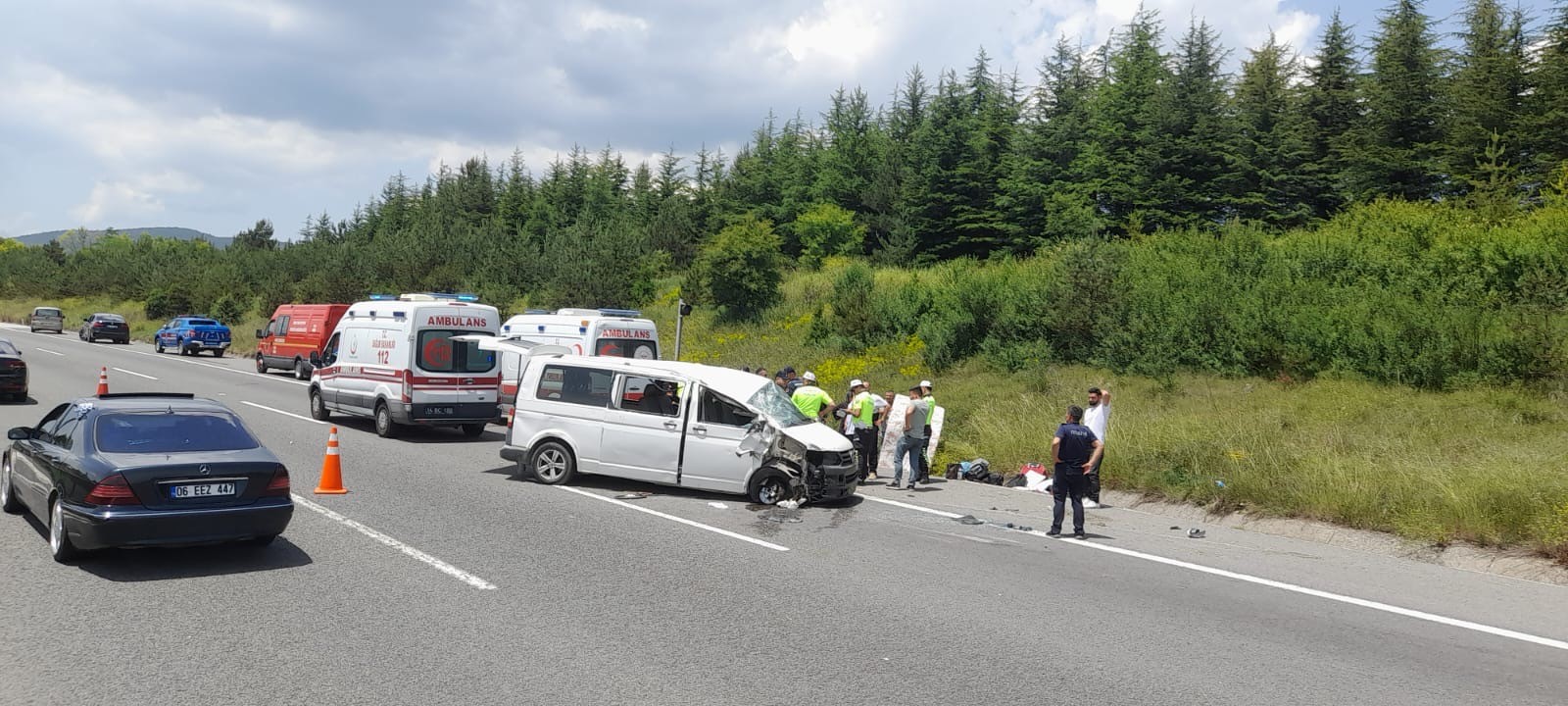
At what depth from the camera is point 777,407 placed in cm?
1278

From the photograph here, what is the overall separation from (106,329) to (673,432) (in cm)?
4810

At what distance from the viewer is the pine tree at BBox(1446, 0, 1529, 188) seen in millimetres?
32125

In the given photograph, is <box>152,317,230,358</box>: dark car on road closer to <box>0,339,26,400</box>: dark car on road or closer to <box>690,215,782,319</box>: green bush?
<box>690,215,782,319</box>: green bush

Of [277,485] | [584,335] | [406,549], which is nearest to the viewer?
[277,485]

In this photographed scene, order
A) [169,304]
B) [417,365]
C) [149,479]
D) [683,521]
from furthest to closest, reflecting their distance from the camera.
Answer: [169,304]
[417,365]
[683,521]
[149,479]

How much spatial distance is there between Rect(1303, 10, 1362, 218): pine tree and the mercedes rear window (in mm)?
39146

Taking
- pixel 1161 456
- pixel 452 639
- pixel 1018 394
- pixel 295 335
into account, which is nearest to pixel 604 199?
pixel 295 335

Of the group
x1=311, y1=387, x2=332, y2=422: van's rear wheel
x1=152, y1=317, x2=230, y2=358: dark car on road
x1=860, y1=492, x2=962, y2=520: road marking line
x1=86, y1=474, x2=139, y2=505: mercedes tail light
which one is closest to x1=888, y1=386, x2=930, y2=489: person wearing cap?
x1=860, y1=492, x2=962, y2=520: road marking line

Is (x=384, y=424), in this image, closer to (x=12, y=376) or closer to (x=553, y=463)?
(x=553, y=463)

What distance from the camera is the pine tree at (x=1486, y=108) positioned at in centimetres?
3212

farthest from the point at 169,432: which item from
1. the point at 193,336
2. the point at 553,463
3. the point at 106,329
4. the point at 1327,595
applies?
the point at 106,329

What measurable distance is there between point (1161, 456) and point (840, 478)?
502 centimetres

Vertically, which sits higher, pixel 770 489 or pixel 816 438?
pixel 816 438

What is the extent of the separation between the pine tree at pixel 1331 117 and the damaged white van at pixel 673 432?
33.0m
